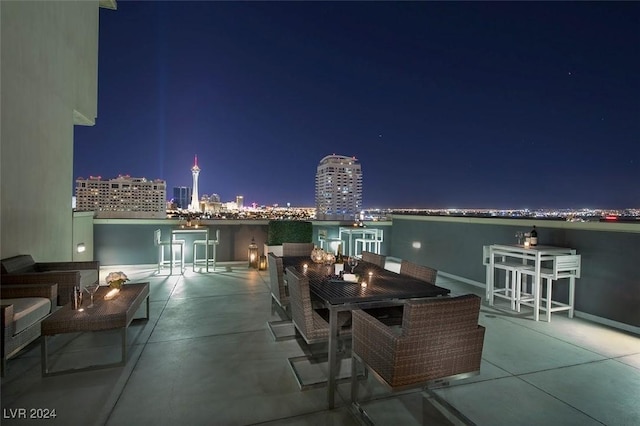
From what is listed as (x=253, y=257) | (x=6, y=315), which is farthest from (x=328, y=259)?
(x=253, y=257)

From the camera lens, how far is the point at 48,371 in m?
2.47

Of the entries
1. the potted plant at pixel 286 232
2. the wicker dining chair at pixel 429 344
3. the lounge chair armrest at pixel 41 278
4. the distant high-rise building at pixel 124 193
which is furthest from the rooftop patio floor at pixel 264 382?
the distant high-rise building at pixel 124 193

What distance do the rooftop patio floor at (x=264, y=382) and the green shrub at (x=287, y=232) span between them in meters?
3.48

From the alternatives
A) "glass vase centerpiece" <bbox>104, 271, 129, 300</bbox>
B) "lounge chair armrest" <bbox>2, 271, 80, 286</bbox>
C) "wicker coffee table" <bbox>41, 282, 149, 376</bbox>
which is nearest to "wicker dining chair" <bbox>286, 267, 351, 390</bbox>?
"wicker coffee table" <bbox>41, 282, 149, 376</bbox>

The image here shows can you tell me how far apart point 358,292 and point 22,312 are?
2.81 m

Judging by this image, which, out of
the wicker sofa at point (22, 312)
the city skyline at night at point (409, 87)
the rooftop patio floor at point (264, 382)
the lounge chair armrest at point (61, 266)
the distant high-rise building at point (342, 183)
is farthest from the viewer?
the distant high-rise building at point (342, 183)

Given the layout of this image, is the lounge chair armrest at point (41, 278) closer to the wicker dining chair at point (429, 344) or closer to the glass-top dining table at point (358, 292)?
the glass-top dining table at point (358, 292)

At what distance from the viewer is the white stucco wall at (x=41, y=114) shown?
3674mm

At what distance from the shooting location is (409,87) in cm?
1958

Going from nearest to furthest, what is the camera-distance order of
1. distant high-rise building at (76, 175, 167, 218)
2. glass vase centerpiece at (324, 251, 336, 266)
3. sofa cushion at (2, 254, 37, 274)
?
1. glass vase centerpiece at (324, 251, 336, 266)
2. sofa cushion at (2, 254, 37, 274)
3. distant high-rise building at (76, 175, 167, 218)

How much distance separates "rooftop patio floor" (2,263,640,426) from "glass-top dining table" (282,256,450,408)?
0.38 meters

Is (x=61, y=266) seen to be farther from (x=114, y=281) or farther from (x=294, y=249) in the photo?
(x=294, y=249)

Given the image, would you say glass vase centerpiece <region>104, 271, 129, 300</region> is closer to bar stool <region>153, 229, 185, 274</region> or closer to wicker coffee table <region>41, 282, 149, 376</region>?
wicker coffee table <region>41, 282, 149, 376</region>

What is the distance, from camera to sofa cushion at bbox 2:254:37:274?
11.3 feet
